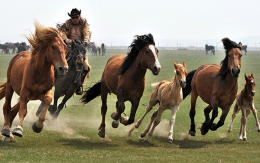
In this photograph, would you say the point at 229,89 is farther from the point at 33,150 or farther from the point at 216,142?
the point at 33,150

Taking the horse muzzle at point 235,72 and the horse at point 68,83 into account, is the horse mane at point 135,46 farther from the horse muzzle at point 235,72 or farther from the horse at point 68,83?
the horse at point 68,83

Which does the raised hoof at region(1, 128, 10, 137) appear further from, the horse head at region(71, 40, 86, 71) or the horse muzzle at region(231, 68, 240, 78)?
the horse muzzle at region(231, 68, 240, 78)

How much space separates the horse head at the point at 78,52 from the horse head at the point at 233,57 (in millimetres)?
3073

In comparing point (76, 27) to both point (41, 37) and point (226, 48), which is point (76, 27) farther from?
point (41, 37)

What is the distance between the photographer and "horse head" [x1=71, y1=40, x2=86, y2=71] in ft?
48.2

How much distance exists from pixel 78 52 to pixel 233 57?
3411mm

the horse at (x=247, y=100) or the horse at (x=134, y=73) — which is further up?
the horse at (x=134, y=73)

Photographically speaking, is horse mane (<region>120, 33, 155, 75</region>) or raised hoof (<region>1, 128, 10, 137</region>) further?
horse mane (<region>120, 33, 155, 75</region>)

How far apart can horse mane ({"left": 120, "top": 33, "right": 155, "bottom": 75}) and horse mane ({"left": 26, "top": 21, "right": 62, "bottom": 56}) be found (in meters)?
2.06

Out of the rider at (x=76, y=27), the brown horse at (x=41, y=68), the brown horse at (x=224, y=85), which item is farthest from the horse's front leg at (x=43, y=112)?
the rider at (x=76, y=27)

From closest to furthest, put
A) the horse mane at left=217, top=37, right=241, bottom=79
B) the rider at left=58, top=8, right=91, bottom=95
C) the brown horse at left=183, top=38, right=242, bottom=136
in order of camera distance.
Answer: the brown horse at left=183, top=38, right=242, bottom=136
the horse mane at left=217, top=37, right=241, bottom=79
the rider at left=58, top=8, right=91, bottom=95

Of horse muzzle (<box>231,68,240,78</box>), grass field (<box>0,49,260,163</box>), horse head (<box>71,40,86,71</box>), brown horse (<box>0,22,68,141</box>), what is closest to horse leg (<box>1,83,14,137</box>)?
brown horse (<box>0,22,68,141</box>)

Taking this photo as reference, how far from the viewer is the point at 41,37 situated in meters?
11.8

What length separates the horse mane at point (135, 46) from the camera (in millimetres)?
13300
